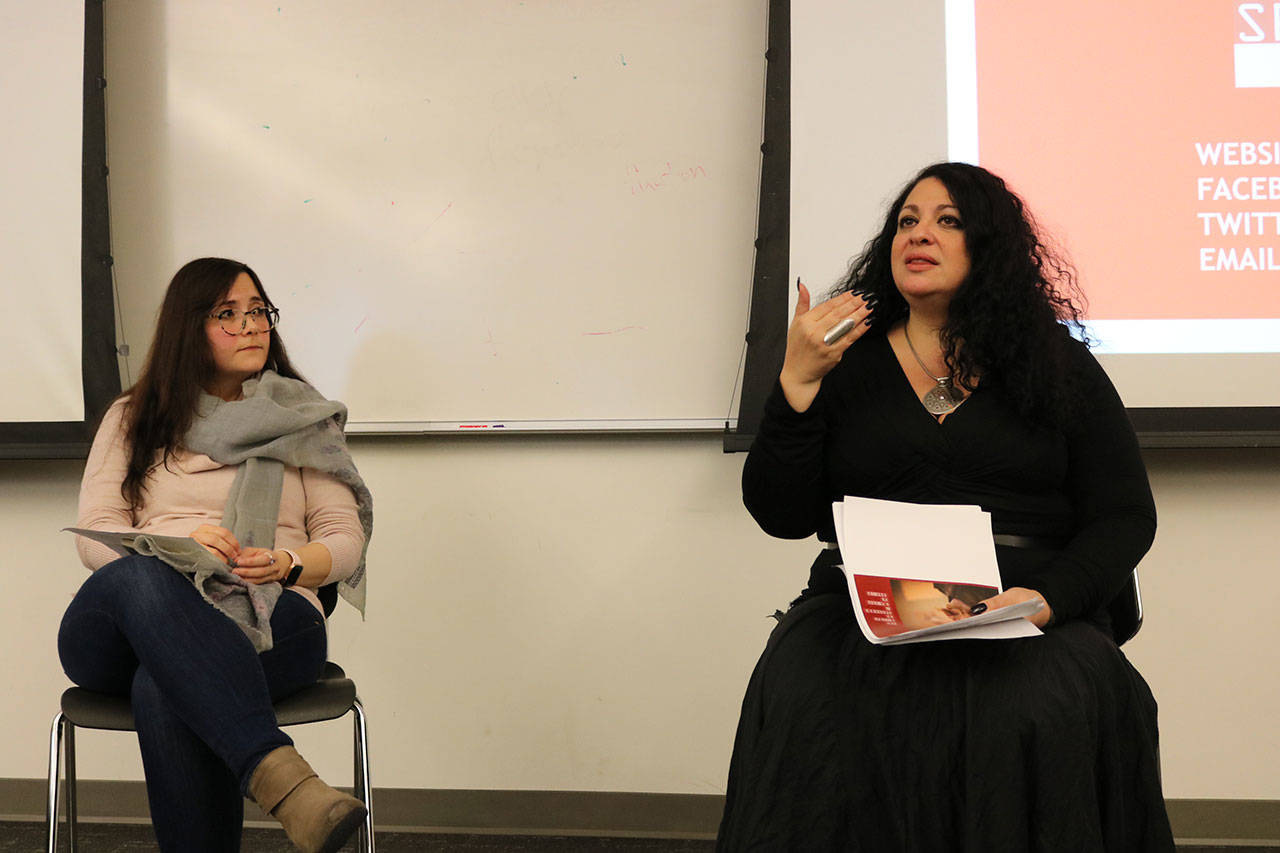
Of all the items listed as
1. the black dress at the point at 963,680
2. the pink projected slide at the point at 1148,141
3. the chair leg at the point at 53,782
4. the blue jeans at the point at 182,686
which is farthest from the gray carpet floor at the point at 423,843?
the pink projected slide at the point at 1148,141

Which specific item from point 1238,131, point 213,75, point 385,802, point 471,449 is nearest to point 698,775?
point 385,802

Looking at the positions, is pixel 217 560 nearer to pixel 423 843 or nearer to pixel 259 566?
pixel 259 566

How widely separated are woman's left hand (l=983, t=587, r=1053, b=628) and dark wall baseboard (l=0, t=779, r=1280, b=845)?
1.23 metres

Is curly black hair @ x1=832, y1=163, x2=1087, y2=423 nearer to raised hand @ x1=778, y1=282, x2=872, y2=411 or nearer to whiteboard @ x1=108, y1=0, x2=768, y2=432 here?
raised hand @ x1=778, y1=282, x2=872, y2=411

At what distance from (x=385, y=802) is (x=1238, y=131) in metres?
2.31

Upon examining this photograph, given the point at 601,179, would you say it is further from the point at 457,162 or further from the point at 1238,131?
the point at 1238,131

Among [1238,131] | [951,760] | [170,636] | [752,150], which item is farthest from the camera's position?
[752,150]

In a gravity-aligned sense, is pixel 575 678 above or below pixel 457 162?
below

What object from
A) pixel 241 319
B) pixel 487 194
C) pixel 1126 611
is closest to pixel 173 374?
pixel 241 319

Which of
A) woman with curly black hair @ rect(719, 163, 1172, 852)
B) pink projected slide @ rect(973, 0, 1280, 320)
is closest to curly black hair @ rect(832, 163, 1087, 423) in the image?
woman with curly black hair @ rect(719, 163, 1172, 852)

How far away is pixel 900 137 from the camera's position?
89.2 inches

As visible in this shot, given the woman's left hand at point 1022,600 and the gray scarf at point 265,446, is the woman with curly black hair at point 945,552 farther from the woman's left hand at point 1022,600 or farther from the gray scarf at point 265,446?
the gray scarf at point 265,446

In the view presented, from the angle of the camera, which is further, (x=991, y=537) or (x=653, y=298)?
(x=653, y=298)

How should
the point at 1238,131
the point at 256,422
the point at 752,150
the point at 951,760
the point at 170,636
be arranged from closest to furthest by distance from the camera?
1. the point at 951,760
2. the point at 170,636
3. the point at 256,422
4. the point at 1238,131
5. the point at 752,150
